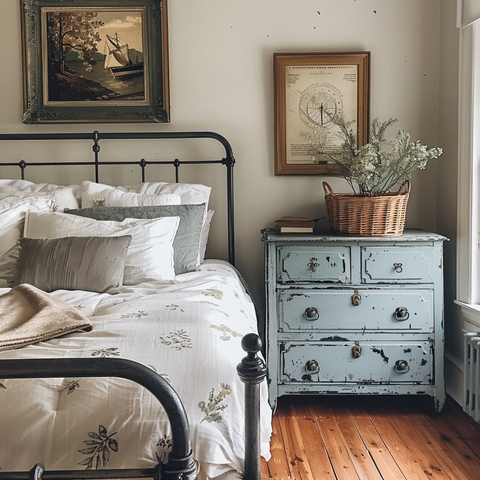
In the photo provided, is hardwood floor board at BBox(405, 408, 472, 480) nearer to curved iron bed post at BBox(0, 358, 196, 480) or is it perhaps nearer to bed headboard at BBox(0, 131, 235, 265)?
bed headboard at BBox(0, 131, 235, 265)

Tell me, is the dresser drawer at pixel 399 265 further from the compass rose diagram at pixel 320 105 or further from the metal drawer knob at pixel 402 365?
the compass rose diagram at pixel 320 105

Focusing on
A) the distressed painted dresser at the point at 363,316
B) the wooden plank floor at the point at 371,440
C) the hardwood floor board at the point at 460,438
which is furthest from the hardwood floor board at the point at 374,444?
the hardwood floor board at the point at 460,438

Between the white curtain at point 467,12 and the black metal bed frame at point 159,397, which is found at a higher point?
the white curtain at point 467,12

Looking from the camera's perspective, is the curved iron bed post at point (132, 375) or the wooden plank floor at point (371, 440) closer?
the curved iron bed post at point (132, 375)

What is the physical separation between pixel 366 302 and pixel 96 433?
5.16 feet

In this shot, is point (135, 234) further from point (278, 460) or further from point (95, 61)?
point (95, 61)

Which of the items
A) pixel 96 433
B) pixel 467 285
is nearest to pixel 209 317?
pixel 96 433

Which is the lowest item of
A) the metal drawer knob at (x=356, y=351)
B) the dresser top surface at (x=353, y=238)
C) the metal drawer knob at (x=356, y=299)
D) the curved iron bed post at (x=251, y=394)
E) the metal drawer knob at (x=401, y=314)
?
the metal drawer knob at (x=356, y=351)

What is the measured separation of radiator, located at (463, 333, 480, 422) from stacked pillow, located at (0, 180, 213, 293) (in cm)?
122

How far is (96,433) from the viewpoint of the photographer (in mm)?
1030

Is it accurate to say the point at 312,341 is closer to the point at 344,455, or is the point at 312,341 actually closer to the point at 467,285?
the point at 344,455

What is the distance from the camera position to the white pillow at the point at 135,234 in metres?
2.10

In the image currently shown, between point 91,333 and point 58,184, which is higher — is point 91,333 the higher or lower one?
the lower one

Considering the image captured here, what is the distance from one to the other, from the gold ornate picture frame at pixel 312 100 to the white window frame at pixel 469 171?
0.52 metres
